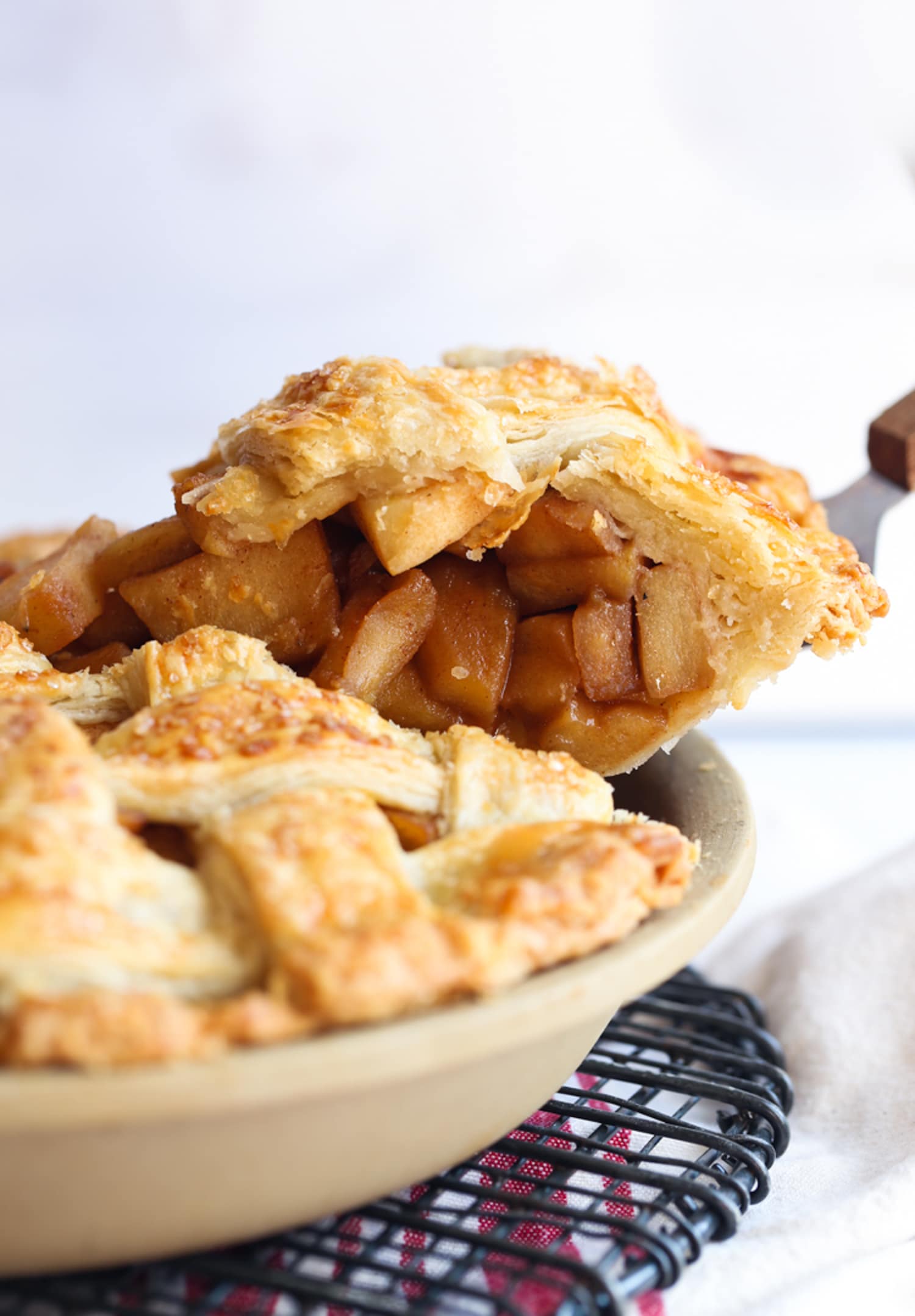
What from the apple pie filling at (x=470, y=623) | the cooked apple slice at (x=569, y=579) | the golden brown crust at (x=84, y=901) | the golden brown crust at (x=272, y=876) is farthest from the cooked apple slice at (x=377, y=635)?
the golden brown crust at (x=84, y=901)

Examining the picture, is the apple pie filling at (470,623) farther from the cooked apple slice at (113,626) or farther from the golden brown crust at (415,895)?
the golden brown crust at (415,895)

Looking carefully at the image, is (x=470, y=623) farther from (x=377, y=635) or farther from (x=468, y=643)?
(x=377, y=635)

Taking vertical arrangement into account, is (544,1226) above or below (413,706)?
below

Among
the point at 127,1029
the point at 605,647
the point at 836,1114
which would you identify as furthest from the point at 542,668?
the point at 127,1029

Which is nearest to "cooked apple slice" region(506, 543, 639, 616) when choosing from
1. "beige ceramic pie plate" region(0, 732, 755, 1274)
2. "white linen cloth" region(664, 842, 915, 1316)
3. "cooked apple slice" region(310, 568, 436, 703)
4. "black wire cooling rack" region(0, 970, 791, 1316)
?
"cooked apple slice" region(310, 568, 436, 703)

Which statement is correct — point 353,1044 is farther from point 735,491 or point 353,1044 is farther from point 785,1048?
point 785,1048

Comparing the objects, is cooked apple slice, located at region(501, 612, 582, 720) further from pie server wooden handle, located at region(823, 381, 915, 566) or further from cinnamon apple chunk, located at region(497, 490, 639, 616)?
pie server wooden handle, located at region(823, 381, 915, 566)

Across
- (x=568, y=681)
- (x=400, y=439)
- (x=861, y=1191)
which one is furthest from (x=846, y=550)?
(x=861, y=1191)
